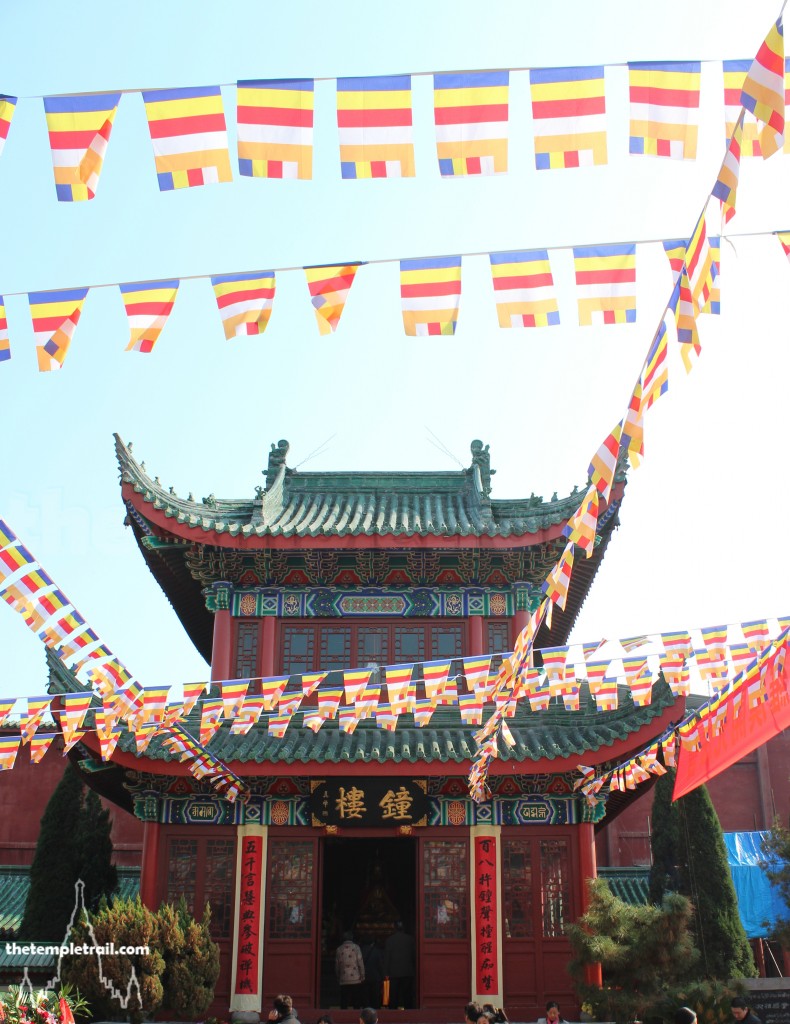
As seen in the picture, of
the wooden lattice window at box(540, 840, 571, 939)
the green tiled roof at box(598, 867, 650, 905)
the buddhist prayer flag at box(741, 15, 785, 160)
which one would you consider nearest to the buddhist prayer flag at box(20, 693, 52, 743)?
the wooden lattice window at box(540, 840, 571, 939)

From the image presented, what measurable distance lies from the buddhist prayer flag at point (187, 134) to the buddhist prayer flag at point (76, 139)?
0.29m

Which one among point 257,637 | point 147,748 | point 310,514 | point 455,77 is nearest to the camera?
point 455,77

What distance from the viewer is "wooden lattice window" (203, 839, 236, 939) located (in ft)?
55.0

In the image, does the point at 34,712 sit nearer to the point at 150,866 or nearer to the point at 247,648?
the point at 150,866

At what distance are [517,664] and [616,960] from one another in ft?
12.7

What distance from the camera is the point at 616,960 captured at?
13102 millimetres

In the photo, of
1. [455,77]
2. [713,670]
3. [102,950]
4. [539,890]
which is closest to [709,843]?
[539,890]

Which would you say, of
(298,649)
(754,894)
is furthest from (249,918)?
(754,894)

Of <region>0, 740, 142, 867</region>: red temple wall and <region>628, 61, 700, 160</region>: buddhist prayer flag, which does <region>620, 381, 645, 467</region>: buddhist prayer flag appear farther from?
<region>0, 740, 142, 867</region>: red temple wall

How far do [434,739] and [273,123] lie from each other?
38.4 feet

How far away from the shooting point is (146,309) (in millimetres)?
8227

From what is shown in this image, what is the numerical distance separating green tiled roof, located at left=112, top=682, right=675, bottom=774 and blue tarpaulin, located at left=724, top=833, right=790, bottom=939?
7.06 m

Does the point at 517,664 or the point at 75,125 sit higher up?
the point at 75,125

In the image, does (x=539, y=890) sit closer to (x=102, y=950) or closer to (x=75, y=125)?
(x=102, y=950)
